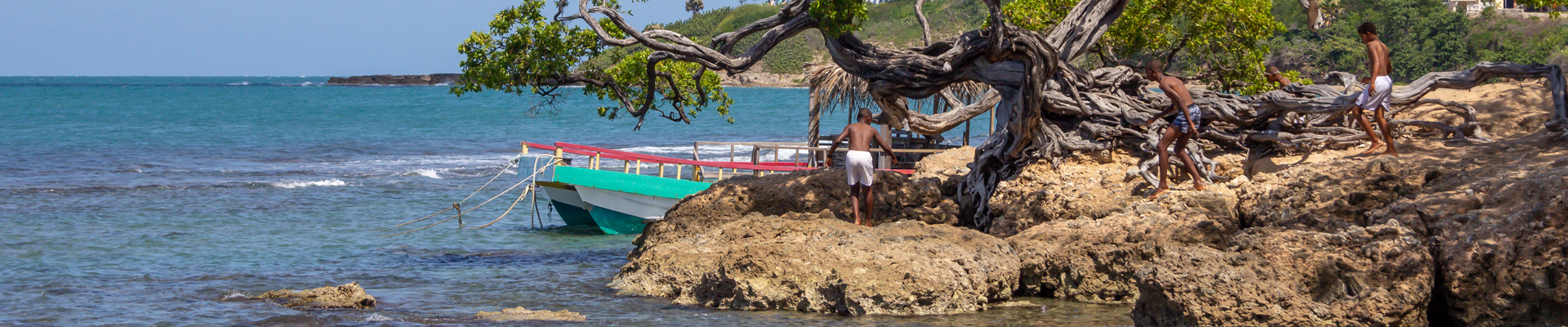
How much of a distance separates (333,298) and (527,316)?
164 centimetres

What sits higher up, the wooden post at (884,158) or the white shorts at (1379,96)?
the white shorts at (1379,96)

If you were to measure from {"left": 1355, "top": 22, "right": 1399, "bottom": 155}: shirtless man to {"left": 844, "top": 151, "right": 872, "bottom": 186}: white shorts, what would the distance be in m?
3.72

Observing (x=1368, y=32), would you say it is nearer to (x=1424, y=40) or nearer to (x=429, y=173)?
(x=429, y=173)

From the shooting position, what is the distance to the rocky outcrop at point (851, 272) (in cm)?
733

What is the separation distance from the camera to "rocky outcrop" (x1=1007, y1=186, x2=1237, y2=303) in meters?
7.75

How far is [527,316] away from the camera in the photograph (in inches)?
311

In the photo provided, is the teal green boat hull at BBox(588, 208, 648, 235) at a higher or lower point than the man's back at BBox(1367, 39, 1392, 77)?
lower

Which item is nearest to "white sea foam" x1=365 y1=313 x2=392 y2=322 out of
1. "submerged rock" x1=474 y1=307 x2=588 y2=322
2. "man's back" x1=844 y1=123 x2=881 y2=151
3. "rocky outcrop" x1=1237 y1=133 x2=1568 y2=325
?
"submerged rock" x1=474 y1=307 x2=588 y2=322

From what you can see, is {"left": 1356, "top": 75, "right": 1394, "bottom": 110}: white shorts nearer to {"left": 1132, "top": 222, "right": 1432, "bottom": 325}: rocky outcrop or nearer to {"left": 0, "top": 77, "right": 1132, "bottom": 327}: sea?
{"left": 1132, "top": 222, "right": 1432, "bottom": 325}: rocky outcrop

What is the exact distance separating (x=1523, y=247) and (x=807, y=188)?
5.71 m

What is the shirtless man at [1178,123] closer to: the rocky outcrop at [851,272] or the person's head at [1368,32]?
the person's head at [1368,32]

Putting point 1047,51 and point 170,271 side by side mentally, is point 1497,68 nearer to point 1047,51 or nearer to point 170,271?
point 1047,51

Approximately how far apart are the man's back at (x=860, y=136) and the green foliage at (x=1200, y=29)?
3873mm

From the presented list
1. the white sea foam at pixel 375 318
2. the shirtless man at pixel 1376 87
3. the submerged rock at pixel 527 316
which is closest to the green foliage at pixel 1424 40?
the shirtless man at pixel 1376 87
